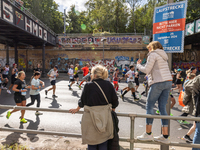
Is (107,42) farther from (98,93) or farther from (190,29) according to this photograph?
(98,93)

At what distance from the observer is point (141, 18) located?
39500 millimetres

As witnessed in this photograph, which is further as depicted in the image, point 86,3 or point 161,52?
point 86,3

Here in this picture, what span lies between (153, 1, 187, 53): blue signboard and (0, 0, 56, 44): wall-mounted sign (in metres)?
11.3

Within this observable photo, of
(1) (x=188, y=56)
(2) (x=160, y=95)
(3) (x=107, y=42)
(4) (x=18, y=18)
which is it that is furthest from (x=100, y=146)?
(1) (x=188, y=56)

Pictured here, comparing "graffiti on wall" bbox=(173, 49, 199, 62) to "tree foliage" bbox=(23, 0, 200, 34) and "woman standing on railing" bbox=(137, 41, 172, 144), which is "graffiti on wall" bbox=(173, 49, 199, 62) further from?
"woman standing on railing" bbox=(137, 41, 172, 144)

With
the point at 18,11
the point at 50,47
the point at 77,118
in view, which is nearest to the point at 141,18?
the point at 50,47

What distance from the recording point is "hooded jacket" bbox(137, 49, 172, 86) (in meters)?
2.92

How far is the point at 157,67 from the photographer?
2969mm

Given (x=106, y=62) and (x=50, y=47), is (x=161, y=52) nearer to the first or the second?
(x=106, y=62)

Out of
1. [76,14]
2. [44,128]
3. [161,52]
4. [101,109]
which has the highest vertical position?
[76,14]

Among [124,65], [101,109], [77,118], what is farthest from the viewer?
[124,65]

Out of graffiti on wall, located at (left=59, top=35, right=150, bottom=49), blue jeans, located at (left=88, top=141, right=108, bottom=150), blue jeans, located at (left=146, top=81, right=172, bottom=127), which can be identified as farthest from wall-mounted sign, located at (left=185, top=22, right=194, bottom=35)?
blue jeans, located at (left=88, top=141, right=108, bottom=150)

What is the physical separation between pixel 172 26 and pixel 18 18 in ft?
45.2

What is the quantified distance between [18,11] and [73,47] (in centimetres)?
1429
